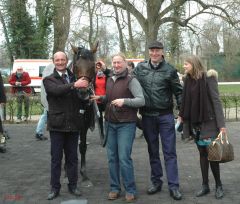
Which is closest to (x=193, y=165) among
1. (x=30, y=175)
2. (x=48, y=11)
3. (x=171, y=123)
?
(x=171, y=123)

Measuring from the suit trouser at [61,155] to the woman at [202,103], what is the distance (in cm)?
147

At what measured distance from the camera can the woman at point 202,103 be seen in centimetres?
562

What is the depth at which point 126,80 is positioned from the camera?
562 cm

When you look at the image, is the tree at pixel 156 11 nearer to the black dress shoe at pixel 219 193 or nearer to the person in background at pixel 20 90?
the person in background at pixel 20 90

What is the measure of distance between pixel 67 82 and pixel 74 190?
141 cm

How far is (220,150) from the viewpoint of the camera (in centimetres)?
552

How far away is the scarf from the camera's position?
18.4 ft

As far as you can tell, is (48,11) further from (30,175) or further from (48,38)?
(30,175)

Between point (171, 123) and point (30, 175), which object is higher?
point (171, 123)

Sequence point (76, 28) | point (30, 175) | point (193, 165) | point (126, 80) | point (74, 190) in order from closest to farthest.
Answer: point (126, 80) → point (74, 190) → point (30, 175) → point (193, 165) → point (76, 28)

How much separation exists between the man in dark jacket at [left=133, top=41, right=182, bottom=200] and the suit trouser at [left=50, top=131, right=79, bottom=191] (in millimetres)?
960

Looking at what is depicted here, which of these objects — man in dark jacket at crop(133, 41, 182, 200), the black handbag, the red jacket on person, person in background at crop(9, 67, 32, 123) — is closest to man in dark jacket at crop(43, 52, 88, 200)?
man in dark jacket at crop(133, 41, 182, 200)

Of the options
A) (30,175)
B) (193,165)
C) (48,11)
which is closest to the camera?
(30,175)

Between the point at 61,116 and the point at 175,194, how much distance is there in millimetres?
1706
